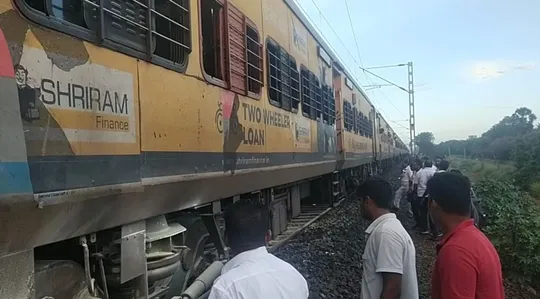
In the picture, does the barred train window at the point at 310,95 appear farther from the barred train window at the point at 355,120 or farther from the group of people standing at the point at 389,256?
the barred train window at the point at 355,120

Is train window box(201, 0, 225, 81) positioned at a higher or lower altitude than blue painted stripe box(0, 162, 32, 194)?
higher

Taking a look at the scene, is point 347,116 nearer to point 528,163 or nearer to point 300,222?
point 300,222

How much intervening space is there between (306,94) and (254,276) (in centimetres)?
727

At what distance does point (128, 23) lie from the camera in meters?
3.26

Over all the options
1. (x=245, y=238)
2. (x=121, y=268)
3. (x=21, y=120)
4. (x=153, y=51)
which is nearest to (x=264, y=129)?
(x=153, y=51)

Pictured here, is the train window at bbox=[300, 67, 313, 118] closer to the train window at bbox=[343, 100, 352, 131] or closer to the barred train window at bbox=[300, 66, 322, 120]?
the barred train window at bbox=[300, 66, 322, 120]

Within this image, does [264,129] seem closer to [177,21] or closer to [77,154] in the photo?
[177,21]

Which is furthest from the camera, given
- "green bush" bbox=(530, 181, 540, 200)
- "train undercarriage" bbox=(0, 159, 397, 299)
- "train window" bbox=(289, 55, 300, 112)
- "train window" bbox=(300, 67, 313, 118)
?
"green bush" bbox=(530, 181, 540, 200)

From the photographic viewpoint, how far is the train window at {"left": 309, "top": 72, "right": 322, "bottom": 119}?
9.66 metres

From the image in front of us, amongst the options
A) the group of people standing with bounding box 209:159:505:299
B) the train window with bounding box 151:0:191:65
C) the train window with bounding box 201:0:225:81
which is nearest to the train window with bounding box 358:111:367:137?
the train window with bounding box 201:0:225:81

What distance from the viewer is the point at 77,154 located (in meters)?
2.63

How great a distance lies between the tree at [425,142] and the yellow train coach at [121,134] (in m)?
93.0

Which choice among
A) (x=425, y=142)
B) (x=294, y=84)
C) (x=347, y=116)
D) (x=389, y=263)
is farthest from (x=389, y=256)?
(x=425, y=142)

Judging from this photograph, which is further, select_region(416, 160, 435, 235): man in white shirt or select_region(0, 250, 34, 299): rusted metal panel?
select_region(416, 160, 435, 235): man in white shirt
